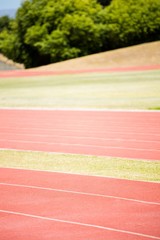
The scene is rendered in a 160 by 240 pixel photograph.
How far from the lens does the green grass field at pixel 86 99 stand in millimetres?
6750

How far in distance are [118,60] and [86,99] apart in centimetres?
2310

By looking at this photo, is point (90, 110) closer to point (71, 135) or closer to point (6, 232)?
point (71, 135)

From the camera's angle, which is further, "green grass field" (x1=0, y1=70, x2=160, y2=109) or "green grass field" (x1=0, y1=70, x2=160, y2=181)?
"green grass field" (x1=0, y1=70, x2=160, y2=109)

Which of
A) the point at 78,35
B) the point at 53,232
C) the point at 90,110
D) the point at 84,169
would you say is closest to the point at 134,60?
the point at 78,35

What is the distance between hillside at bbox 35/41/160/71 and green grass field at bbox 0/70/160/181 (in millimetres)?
7629

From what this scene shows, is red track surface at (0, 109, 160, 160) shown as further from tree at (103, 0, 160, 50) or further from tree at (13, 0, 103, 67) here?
tree at (103, 0, 160, 50)

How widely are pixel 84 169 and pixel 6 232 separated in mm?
2599

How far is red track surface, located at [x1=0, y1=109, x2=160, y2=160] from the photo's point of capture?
8.18 meters

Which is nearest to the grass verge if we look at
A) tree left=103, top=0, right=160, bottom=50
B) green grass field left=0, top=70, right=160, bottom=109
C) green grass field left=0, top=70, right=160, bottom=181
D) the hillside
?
green grass field left=0, top=70, right=160, bottom=181

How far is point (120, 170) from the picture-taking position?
655 cm

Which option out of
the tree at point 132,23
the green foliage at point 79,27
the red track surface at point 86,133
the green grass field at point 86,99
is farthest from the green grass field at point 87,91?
the tree at point 132,23

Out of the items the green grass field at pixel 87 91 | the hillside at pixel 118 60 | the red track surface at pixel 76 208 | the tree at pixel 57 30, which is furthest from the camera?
the tree at pixel 57 30

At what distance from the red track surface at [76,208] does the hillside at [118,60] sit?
3235 cm

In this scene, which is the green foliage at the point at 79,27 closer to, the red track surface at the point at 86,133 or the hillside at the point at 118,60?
the hillside at the point at 118,60
